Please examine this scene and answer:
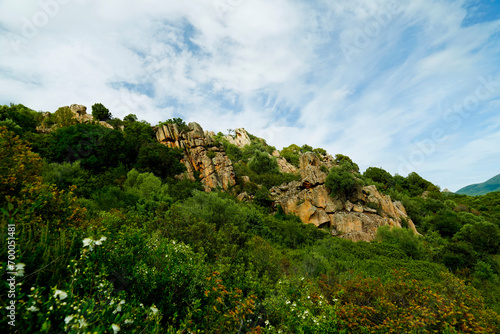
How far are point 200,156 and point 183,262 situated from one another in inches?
1401

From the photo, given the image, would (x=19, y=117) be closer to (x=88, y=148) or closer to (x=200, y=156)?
(x=88, y=148)

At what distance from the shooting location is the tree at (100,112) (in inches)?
2276

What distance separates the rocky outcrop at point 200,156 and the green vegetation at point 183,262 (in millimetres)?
3209

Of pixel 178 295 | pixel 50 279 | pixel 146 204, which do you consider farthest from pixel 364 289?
pixel 146 204

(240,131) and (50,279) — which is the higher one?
(240,131)

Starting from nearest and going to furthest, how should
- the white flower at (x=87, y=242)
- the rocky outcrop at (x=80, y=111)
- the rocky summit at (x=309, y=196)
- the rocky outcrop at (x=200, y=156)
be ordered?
the white flower at (x=87, y=242)
the rocky summit at (x=309, y=196)
the rocky outcrop at (x=200, y=156)
the rocky outcrop at (x=80, y=111)

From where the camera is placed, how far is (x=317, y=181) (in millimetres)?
38531

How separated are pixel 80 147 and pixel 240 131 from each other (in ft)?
247

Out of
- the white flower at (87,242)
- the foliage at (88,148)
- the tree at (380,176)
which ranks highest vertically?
the foliage at (88,148)

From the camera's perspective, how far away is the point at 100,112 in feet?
191

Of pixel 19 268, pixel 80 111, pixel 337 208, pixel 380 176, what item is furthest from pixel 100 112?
pixel 380 176

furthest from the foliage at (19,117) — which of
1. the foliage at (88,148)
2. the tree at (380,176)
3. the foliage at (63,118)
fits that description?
the tree at (380,176)

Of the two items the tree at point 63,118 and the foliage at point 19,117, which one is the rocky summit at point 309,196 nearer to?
the tree at point 63,118

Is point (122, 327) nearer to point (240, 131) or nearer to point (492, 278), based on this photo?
point (492, 278)
